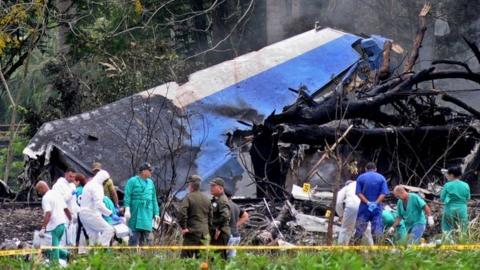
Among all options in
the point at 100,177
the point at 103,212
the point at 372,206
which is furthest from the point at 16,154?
the point at 372,206

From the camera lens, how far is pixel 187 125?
2203 centimetres

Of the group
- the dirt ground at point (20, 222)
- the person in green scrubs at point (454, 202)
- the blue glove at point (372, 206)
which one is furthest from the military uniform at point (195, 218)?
the dirt ground at point (20, 222)

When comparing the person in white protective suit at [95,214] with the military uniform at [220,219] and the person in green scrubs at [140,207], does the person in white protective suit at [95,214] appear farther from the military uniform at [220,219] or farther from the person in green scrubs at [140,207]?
the military uniform at [220,219]

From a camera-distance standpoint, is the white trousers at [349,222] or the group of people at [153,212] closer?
the group of people at [153,212]

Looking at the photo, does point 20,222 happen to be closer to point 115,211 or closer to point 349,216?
point 115,211

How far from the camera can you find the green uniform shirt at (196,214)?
1402 cm

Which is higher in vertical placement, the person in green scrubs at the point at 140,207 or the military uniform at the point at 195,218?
the military uniform at the point at 195,218

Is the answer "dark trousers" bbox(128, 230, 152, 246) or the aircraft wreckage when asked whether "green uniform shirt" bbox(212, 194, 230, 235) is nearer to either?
"dark trousers" bbox(128, 230, 152, 246)

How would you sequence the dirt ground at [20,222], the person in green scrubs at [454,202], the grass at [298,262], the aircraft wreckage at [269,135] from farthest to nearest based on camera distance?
1. the aircraft wreckage at [269,135]
2. the dirt ground at [20,222]
3. the person in green scrubs at [454,202]
4. the grass at [298,262]

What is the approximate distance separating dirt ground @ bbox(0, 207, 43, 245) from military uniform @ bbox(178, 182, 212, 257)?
191 inches

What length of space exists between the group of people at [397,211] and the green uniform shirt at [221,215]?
2.11m

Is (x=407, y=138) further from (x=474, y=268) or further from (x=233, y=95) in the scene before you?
(x=474, y=268)

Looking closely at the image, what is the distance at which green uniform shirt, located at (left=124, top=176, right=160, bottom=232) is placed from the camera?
16.1 meters

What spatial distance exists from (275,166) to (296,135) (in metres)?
1.27
